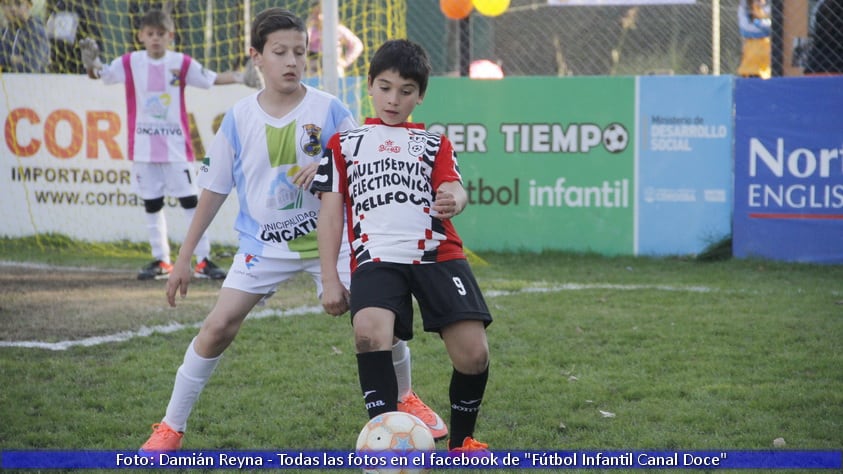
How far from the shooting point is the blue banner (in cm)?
400

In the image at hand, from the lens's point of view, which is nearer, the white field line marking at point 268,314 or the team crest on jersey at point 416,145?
the team crest on jersey at point 416,145

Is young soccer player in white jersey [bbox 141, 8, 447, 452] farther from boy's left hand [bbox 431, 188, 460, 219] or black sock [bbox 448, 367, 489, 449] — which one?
boy's left hand [bbox 431, 188, 460, 219]

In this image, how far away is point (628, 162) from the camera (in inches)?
380

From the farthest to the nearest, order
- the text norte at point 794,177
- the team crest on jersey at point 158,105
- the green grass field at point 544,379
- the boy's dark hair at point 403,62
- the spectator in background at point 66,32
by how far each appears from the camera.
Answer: the spectator in background at point 66,32 → the text norte at point 794,177 → the team crest on jersey at point 158,105 → the green grass field at point 544,379 → the boy's dark hair at point 403,62

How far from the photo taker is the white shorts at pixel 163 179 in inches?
342

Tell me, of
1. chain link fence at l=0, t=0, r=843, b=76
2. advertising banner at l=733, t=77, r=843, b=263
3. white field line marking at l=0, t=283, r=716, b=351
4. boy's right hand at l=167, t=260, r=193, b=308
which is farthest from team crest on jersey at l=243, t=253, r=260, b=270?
chain link fence at l=0, t=0, r=843, b=76

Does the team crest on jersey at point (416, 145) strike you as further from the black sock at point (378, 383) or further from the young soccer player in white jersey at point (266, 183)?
the black sock at point (378, 383)

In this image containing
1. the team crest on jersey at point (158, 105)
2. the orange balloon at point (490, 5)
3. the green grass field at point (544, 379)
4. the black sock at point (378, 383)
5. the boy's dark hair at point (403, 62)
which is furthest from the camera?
the orange balloon at point (490, 5)

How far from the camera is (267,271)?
14.0 ft

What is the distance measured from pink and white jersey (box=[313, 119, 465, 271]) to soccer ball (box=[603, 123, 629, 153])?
5.95 m

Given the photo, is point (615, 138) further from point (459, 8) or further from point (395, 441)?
point (395, 441)

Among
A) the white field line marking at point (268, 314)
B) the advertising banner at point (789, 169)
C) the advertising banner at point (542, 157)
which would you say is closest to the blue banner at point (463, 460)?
the white field line marking at point (268, 314)

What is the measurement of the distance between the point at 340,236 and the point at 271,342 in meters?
2.47

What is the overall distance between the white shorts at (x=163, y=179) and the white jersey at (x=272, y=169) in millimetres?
4476
